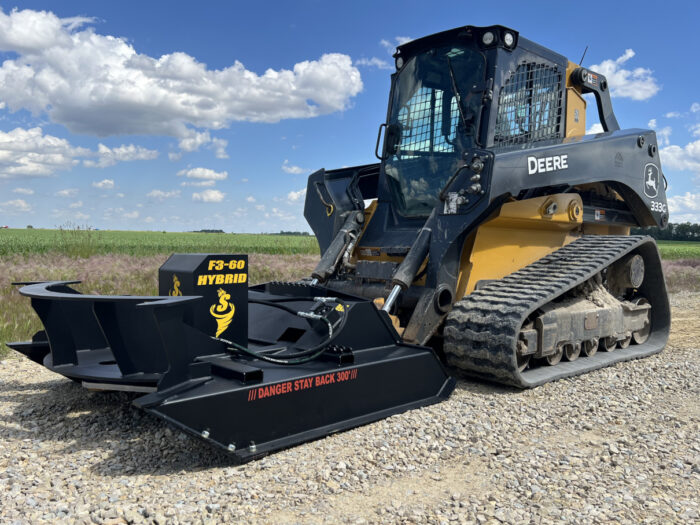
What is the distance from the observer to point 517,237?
5.73 meters

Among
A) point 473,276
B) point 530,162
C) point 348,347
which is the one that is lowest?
point 348,347

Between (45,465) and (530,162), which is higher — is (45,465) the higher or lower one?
the lower one

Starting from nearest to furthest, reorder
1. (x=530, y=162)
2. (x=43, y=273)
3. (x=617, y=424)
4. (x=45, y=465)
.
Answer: (x=45, y=465) < (x=617, y=424) < (x=530, y=162) < (x=43, y=273)

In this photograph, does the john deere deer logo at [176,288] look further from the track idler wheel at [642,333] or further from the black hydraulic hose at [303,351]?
the track idler wheel at [642,333]

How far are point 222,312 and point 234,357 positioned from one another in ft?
1.03

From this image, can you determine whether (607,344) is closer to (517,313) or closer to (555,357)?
(555,357)

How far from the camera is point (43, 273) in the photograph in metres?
9.67

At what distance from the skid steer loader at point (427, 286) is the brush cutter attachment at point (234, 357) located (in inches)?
0.5

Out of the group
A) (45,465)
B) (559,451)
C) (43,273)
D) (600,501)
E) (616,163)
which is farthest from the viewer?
(43,273)

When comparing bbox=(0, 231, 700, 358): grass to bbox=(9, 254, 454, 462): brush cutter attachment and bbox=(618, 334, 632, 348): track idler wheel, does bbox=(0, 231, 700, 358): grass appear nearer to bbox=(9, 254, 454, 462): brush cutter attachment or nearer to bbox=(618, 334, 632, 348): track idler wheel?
bbox=(9, 254, 454, 462): brush cutter attachment

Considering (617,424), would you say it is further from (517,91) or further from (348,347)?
(517,91)

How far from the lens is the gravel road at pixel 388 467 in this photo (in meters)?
2.83

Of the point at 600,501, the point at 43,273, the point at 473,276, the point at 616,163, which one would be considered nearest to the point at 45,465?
the point at 600,501

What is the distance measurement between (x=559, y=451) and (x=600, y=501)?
0.69 m
